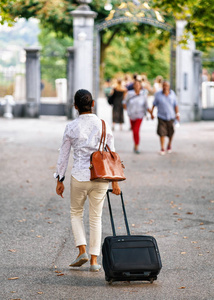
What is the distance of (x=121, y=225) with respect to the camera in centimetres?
825

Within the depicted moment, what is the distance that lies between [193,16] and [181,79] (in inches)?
441

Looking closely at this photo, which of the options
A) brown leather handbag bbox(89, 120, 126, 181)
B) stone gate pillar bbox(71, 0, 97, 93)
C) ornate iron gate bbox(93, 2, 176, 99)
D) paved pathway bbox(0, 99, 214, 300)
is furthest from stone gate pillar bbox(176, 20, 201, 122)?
brown leather handbag bbox(89, 120, 126, 181)

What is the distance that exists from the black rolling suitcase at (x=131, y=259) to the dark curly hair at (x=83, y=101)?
121 centimetres

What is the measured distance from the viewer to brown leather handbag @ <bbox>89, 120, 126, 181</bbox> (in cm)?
586

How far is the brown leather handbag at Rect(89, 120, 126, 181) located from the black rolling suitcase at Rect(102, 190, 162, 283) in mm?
524

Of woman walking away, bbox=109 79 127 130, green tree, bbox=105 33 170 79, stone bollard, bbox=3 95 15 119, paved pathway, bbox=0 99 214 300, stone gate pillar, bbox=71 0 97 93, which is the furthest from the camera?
green tree, bbox=105 33 170 79

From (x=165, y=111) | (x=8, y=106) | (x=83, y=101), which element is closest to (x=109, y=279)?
(x=83, y=101)

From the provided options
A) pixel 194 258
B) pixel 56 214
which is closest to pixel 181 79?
pixel 56 214

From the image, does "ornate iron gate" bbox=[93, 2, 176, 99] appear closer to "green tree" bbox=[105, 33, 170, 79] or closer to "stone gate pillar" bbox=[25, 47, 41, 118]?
"stone gate pillar" bbox=[25, 47, 41, 118]

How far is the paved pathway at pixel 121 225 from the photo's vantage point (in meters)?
5.68

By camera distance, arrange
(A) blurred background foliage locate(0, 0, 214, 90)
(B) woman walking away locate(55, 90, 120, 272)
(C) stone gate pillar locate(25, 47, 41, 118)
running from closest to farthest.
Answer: (B) woman walking away locate(55, 90, 120, 272) → (A) blurred background foliage locate(0, 0, 214, 90) → (C) stone gate pillar locate(25, 47, 41, 118)

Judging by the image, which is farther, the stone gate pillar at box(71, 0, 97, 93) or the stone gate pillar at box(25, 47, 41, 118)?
the stone gate pillar at box(25, 47, 41, 118)

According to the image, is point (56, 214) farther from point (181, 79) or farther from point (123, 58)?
point (123, 58)

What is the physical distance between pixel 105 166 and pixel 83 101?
0.65m
